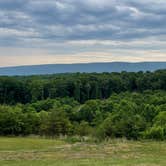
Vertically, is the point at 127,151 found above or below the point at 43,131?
above

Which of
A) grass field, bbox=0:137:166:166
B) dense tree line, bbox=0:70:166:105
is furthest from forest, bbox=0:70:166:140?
grass field, bbox=0:137:166:166

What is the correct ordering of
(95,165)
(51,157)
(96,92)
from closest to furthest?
(95,165)
(51,157)
(96,92)

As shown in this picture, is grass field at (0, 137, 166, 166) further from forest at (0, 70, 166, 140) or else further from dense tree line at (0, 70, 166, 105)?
dense tree line at (0, 70, 166, 105)

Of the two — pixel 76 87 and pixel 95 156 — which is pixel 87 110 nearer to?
pixel 76 87

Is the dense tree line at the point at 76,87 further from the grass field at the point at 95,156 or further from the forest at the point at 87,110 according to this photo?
the grass field at the point at 95,156

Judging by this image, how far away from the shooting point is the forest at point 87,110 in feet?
128

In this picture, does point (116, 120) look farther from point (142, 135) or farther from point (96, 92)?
point (96, 92)

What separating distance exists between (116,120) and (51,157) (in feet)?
78.7

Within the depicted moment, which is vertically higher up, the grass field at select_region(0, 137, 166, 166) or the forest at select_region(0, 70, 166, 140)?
the grass field at select_region(0, 137, 166, 166)

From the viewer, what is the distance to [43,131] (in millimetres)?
41625

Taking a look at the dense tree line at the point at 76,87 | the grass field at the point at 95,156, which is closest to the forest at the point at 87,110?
the dense tree line at the point at 76,87

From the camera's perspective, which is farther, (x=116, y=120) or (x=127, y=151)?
(x=116, y=120)

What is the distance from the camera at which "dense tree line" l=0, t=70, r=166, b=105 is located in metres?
92.1

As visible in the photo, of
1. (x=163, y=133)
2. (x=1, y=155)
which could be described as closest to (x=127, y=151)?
(x=1, y=155)
